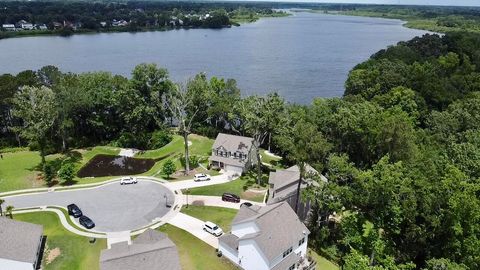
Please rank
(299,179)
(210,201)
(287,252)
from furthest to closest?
(210,201) → (299,179) → (287,252)

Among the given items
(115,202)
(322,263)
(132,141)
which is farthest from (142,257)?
(132,141)

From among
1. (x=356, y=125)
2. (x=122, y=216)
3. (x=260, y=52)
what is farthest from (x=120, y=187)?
(x=260, y=52)

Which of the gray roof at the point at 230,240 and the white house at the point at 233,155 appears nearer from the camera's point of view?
the gray roof at the point at 230,240

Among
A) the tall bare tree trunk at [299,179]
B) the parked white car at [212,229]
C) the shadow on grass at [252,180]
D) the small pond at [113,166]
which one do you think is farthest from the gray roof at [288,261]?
the small pond at [113,166]

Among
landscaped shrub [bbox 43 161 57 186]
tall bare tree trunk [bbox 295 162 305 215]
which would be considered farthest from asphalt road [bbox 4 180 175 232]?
tall bare tree trunk [bbox 295 162 305 215]

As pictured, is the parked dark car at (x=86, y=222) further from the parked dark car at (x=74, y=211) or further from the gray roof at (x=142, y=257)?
the gray roof at (x=142, y=257)

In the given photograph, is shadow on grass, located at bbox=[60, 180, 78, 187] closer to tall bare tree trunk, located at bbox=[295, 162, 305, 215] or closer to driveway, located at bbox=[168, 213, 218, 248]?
driveway, located at bbox=[168, 213, 218, 248]

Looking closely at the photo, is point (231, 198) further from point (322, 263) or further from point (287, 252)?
point (322, 263)
